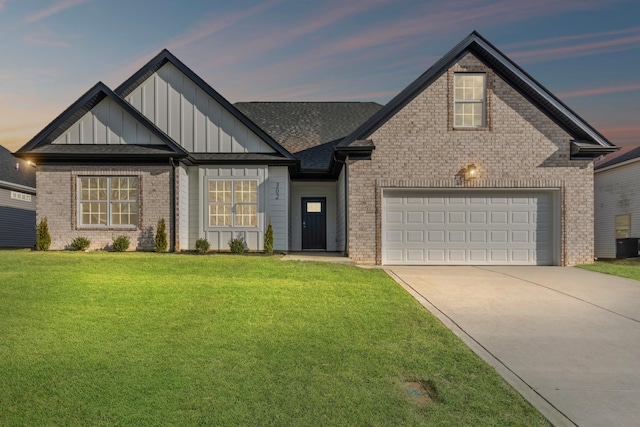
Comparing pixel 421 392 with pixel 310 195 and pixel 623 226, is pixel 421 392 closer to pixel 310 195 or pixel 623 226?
pixel 310 195

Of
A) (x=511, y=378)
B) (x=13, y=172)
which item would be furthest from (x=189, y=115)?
(x=13, y=172)

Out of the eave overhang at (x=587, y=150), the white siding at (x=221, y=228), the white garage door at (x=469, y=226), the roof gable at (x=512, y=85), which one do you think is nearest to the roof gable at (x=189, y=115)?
the white siding at (x=221, y=228)

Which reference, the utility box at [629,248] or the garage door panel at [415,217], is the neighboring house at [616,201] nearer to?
the utility box at [629,248]

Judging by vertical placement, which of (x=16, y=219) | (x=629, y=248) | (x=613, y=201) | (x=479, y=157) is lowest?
(x=629, y=248)

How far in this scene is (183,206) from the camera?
50.9ft

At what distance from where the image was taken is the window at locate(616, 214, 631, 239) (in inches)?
869

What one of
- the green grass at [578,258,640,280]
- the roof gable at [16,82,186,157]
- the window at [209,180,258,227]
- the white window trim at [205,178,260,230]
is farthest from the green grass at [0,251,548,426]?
the green grass at [578,258,640,280]

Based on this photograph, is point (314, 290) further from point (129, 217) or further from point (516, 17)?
point (516, 17)

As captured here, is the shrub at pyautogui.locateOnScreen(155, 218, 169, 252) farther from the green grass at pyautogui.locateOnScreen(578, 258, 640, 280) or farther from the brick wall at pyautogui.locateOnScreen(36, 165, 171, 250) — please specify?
the green grass at pyautogui.locateOnScreen(578, 258, 640, 280)

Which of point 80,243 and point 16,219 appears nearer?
point 80,243

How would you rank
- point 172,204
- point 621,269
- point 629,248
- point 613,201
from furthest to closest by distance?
point 613,201, point 629,248, point 172,204, point 621,269

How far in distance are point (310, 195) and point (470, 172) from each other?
7738 millimetres

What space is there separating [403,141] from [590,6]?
8.04 meters

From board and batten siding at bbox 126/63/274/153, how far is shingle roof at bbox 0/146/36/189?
41.5ft
